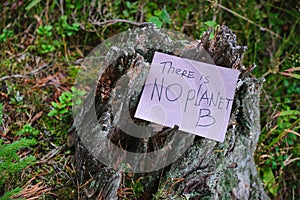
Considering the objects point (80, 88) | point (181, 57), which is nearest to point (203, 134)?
point (181, 57)

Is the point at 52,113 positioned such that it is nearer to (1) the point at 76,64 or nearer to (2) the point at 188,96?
(1) the point at 76,64

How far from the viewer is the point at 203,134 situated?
60.9 inches

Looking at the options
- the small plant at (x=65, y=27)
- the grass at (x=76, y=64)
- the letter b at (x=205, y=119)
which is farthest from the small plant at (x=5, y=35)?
the letter b at (x=205, y=119)

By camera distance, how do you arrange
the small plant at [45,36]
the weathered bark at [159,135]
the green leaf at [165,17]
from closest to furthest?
the weathered bark at [159,135], the green leaf at [165,17], the small plant at [45,36]

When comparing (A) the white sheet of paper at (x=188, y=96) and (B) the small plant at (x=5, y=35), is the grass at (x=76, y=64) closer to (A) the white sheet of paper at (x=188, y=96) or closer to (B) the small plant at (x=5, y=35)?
(B) the small plant at (x=5, y=35)

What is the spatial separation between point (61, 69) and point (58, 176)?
0.86 metres

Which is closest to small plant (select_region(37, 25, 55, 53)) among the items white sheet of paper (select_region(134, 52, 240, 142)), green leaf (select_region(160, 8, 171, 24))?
green leaf (select_region(160, 8, 171, 24))

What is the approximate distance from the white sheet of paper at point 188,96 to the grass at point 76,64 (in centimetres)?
54

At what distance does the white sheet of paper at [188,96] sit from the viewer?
1.55 metres

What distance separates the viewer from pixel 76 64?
8.19 feet

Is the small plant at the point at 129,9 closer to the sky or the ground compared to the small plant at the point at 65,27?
closer to the sky

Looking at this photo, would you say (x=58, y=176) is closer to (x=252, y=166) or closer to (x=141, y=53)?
(x=141, y=53)

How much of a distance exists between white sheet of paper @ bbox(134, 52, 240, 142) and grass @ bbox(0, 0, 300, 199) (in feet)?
1.78

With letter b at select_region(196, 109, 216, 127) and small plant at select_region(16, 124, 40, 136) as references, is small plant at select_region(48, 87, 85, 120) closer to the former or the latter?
small plant at select_region(16, 124, 40, 136)
